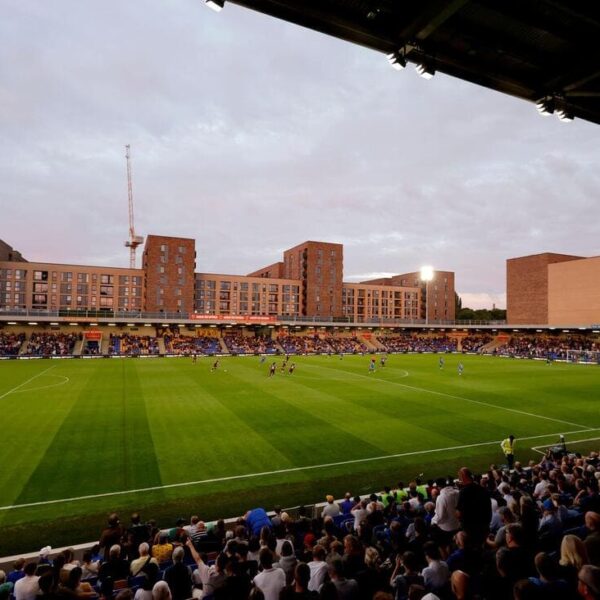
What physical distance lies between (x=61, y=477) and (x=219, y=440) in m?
6.69

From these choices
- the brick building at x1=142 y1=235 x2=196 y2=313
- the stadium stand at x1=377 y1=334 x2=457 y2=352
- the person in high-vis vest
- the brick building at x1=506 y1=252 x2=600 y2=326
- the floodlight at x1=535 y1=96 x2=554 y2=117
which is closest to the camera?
the floodlight at x1=535 y1=96 x2=554 y2=117

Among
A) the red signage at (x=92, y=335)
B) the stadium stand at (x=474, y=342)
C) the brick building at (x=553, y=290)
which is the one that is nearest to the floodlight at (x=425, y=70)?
the red signage at (x=92, y=335)

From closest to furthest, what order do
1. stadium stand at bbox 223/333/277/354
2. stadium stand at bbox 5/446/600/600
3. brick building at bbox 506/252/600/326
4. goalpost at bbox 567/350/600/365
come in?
stadium stand at bbox 5/446/600/600
goalpost at bbox 567/350/600/365
stadium stand at bbox 223/333/277/354
brick building at bbox 506/252/600/326

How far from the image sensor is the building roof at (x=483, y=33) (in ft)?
19.5

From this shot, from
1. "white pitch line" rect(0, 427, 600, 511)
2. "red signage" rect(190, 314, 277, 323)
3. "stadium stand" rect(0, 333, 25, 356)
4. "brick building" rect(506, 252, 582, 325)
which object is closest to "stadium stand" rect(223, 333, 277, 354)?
"red signage" rect(190, 314, 277, 323)

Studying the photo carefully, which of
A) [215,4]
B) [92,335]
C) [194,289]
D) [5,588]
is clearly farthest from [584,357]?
[194,289]

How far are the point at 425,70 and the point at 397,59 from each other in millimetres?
555

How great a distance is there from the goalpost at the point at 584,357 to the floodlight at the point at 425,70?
217ft

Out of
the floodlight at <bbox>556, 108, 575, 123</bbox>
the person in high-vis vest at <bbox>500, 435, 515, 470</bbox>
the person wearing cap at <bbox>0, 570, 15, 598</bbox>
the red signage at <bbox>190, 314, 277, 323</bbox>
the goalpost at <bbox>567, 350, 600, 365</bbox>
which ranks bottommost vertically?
the goalpost at <bbox>567, 350, 600, 365</bbox>

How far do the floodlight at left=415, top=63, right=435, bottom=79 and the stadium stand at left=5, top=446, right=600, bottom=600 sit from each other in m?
6.86

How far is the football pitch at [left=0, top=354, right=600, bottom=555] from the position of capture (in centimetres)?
1324

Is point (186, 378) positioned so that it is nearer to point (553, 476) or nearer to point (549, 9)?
point (553, 476)

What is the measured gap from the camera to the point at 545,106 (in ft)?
27.3

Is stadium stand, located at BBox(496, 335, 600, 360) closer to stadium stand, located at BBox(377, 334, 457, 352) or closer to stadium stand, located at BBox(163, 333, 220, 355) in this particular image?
stadium stand, located at BBox(377, 334, 457, 352)
